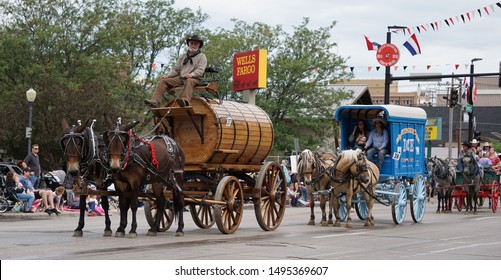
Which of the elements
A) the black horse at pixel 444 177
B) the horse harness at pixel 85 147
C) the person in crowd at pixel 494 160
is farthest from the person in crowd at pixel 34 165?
the person in crowd at pixel 494 160

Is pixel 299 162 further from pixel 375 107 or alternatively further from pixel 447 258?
pixel 447 258

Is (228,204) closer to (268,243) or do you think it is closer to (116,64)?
(268,243)

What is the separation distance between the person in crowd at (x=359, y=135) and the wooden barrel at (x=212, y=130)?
459cm

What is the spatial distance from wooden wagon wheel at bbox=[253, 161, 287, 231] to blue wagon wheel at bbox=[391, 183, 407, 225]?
363 cm

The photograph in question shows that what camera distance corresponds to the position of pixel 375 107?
2281 cm

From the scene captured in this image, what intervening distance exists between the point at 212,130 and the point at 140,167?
6.62 ft

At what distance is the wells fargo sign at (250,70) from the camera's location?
50.9 m

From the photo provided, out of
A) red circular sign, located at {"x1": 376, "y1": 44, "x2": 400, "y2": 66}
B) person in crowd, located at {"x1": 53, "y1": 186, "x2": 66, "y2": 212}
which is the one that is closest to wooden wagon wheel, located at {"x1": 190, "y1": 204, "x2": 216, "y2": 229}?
person in crowd, located at {"x1": 53, "y1": 186, "x2": 66, "y2": 212}

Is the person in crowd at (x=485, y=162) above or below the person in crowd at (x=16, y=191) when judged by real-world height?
above

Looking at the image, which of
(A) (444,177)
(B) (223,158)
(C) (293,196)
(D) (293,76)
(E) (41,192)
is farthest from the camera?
(D) (293,76)

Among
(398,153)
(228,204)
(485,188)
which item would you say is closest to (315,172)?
(398,153)

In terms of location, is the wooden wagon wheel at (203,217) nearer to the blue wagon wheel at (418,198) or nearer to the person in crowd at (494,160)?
the blue wagon wheel at (418,198)

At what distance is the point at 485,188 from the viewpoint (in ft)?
106

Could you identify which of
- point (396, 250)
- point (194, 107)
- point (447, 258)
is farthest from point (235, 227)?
point (447, 258)
